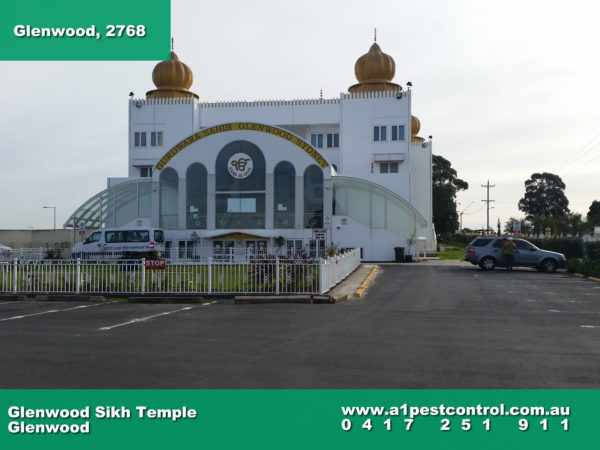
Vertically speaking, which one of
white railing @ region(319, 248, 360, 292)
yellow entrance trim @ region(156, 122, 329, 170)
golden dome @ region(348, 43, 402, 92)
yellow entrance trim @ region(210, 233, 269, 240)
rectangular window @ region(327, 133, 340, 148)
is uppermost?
golden dome @ region(348, 43, 402, 92)

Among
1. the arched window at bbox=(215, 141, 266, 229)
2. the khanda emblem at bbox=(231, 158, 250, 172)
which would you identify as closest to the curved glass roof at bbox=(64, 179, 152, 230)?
the arched window at bbox=(215, 141, 266, 229)

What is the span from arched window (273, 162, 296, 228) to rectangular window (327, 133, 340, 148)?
12.4 m

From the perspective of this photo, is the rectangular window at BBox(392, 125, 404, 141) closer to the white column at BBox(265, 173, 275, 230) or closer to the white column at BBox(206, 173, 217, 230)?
the white column at BBox(265, 173, 275, 230)

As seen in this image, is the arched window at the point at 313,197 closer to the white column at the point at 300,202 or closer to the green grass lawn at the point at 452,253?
the white column at the point at 300,202

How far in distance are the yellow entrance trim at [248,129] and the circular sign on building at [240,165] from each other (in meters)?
1.84

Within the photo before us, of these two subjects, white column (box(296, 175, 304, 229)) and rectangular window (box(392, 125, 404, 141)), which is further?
rectangular window (box(392, 125, 404, 141))

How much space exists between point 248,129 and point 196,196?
5.67 meters

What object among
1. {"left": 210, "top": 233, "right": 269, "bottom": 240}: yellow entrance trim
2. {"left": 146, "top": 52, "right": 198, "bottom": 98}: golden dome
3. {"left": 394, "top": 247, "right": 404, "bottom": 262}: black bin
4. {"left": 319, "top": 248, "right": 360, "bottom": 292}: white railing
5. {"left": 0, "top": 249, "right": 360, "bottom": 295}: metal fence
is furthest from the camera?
{"left": 146, "top": 52, "right": 198, "bottom": 98}: golden dome

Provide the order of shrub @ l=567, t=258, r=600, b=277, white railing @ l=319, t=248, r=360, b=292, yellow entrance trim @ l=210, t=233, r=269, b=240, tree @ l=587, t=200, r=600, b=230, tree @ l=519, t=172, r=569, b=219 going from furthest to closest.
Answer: tree @ l=519, t=172, r=569, b=219, tree @ l=587, t=200, r=600, b=230, yellow entrance trim @ l=210, t=233, r=269, b=240, shrub @ l=567, t=258, r=600, b=277, white railing @ l=319, t=248, r=360, b=292

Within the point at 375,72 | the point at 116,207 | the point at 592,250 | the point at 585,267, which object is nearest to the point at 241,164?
the point at 116,207

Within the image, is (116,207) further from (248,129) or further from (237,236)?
(248,129)

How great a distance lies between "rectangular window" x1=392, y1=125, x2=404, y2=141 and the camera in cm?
4697

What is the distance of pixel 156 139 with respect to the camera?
5031 centimetres

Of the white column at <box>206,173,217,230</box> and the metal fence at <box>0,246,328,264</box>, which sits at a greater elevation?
the white column at <box>206,173,217,230</box>
